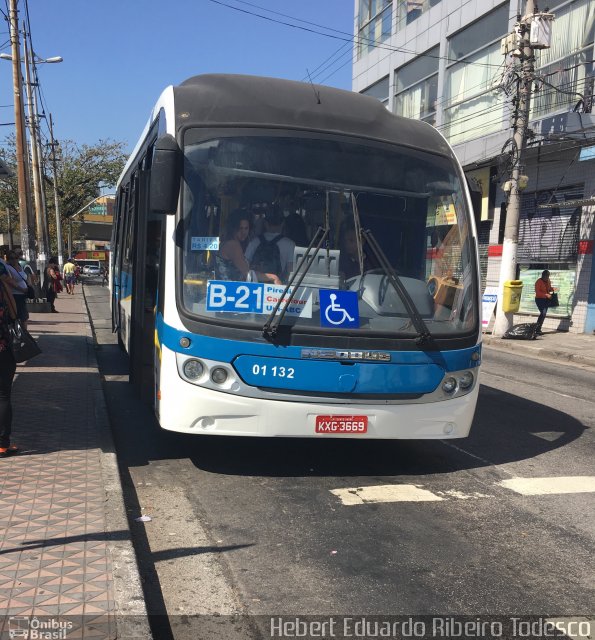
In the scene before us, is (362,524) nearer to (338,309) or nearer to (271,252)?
(338,309)

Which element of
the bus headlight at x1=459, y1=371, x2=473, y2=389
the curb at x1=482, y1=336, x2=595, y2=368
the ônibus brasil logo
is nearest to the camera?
the ônibus brasil logo

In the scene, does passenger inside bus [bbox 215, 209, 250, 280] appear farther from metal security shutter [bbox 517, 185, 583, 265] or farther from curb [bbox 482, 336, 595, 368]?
metal security shutter [bbox 517, 185, 583, 265]

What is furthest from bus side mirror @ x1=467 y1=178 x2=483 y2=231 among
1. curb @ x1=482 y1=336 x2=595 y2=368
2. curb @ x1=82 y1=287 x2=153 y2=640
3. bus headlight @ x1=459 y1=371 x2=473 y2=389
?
curb @ x1=482 y1=336 x2=595 y2=368

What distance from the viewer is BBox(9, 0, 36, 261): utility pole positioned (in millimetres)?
20659

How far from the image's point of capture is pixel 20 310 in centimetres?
934

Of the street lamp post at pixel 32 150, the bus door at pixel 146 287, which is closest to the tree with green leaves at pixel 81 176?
the street lamp post at pixel 32 150

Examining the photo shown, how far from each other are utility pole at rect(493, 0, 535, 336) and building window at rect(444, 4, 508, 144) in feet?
12.5

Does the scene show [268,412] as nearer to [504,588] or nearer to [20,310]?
[504,588]

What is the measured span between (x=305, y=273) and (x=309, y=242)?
0.29 m

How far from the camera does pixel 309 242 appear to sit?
543 centimetres

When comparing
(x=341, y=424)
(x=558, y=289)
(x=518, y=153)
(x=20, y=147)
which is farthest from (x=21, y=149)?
(x=341, y=424)

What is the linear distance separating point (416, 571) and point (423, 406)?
5.50 feet

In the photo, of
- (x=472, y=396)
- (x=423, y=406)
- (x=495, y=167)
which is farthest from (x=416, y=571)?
(x=495, y=167)

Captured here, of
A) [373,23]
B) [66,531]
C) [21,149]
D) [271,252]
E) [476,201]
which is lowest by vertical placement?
[66,531]
